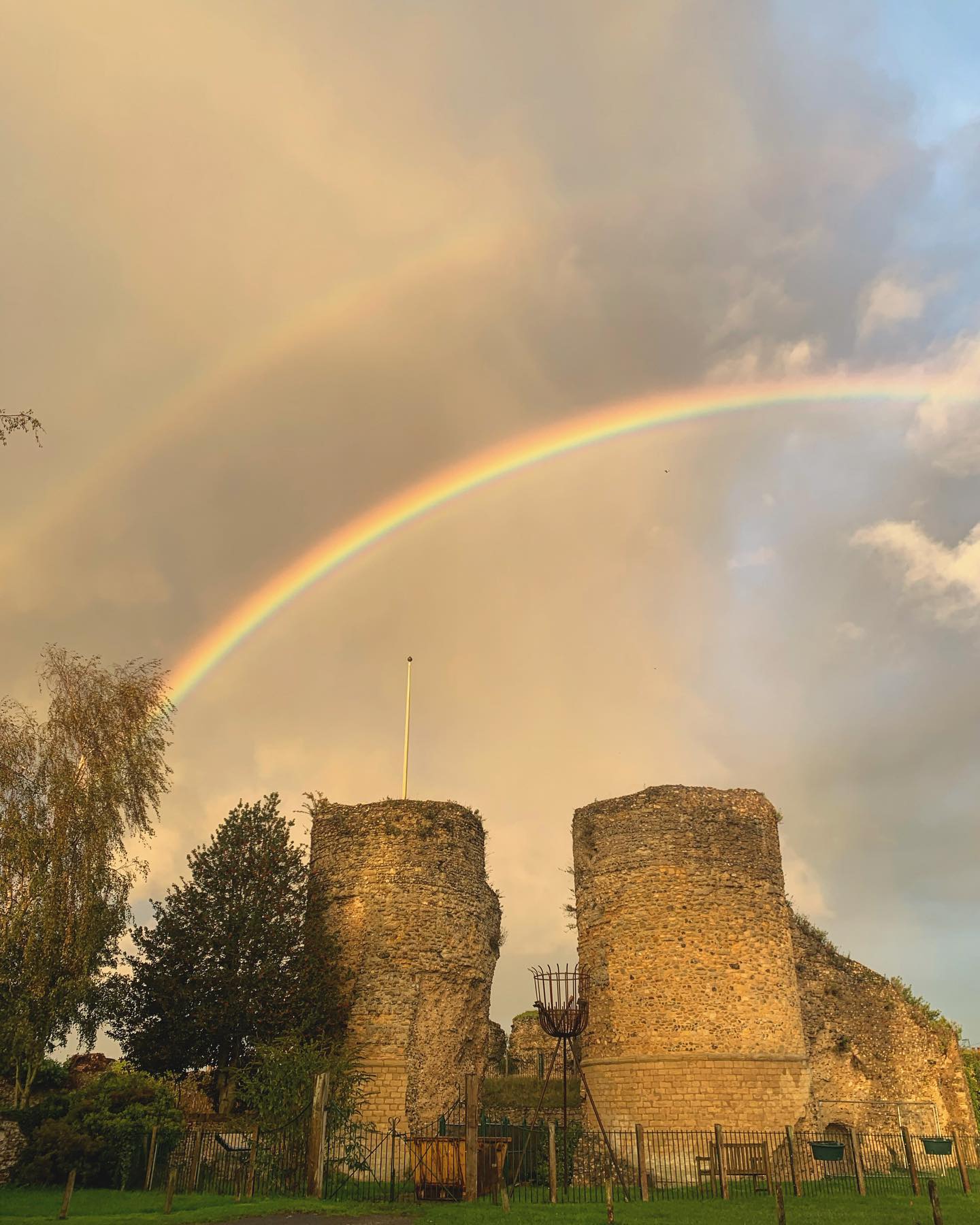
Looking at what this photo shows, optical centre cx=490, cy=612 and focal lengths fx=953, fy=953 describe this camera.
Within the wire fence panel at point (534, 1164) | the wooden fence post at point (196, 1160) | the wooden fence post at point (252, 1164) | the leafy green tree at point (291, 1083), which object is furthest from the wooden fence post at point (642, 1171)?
the wooden fence post at point (196, 1160)

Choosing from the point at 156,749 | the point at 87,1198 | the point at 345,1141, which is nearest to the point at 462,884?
the point at 345,1141

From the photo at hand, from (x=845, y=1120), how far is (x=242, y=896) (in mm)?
18103

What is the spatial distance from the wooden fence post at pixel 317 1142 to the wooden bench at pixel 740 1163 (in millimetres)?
8365

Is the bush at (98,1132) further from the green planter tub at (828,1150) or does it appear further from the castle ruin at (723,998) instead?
the green planter tub at (828,1150)

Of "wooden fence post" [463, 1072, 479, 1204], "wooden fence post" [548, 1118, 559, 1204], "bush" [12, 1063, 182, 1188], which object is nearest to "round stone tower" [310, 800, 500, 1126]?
"bush" [12, 1063, 182, 1188]

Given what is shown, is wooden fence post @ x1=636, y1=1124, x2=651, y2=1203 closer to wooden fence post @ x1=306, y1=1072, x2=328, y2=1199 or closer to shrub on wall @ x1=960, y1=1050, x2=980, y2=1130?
wooden fence post @ x1=306, y1=1072, x2=328, y2=1199

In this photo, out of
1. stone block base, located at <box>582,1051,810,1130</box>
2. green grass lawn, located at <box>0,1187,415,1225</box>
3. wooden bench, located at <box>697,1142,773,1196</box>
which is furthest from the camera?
stone block base, located at <box>582,1051,810,1130</box>

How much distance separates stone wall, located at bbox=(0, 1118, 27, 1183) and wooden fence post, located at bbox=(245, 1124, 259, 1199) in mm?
6224

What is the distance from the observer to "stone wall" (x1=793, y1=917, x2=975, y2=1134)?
27219 mm

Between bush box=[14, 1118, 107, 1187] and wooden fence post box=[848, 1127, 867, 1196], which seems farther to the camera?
bush box=[14, 1118, 107, 1187]

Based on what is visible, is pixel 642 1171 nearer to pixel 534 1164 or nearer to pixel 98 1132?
pixel 534 1164

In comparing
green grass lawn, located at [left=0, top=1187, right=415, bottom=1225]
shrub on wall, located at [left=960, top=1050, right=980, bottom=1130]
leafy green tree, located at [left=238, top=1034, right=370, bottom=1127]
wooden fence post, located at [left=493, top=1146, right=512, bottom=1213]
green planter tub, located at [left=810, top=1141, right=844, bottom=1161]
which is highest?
shrub on wall, located at [left=960, top=1050, right=980, bottom=1130]

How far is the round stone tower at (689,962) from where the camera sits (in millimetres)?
23922

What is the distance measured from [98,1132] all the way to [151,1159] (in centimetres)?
161
